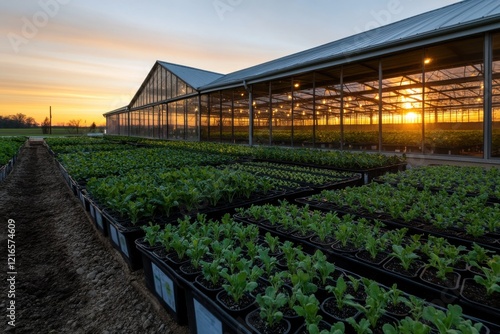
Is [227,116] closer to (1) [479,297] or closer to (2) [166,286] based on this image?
(2) [166,286]

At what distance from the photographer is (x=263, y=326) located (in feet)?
5.45

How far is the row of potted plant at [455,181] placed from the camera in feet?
14.7

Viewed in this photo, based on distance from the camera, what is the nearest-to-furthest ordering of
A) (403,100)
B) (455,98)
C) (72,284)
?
(72,284)
(455,98)
(403,100)

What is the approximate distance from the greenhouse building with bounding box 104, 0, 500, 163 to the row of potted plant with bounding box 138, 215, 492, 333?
7.38 m

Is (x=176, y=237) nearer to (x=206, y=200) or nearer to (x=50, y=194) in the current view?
(x=206, y=200)

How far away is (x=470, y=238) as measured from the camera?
2.84 metres

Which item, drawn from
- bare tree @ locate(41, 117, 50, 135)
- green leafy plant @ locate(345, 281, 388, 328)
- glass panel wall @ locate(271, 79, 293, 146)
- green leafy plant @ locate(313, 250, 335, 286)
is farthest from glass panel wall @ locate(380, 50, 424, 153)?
bare tree @ locate(41, 117, 50, 135)

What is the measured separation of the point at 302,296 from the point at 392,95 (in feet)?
33.9

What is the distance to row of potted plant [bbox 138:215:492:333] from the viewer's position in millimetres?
1533

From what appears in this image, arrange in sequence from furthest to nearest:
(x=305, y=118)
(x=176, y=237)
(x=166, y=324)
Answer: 1. (x=305, y=118)
2. (x=176, y=237)
3. (x=166, y=324)

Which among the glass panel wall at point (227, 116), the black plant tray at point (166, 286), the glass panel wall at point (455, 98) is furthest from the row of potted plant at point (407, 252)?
the glass panel wall at point (227, 116)

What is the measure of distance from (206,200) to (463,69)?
8507mm

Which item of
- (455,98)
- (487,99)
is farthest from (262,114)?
(487,99)

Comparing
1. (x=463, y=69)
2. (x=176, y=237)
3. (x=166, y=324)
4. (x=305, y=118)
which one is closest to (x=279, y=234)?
(x=176, y=237)
